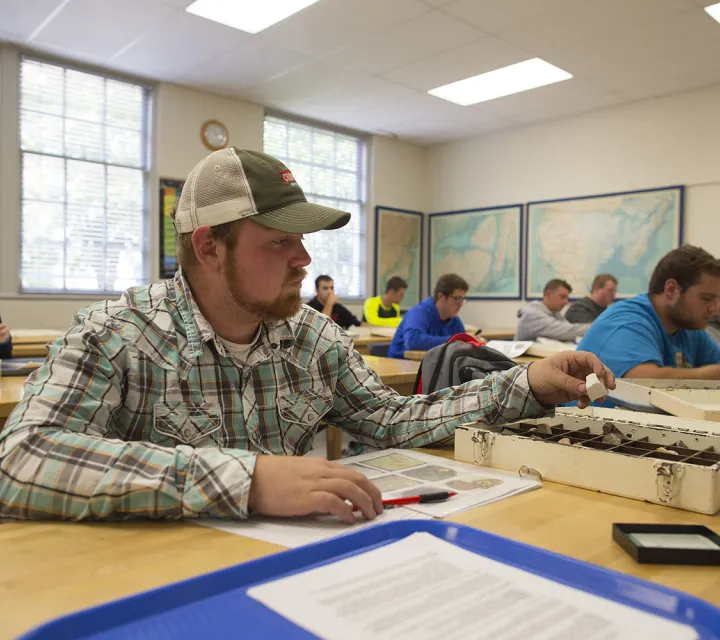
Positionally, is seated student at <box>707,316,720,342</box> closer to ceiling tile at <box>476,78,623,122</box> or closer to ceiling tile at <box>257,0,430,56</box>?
ceiling tile at <box>257,0,430,56</box>

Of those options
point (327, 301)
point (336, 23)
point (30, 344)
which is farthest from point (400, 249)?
point (30, 344)

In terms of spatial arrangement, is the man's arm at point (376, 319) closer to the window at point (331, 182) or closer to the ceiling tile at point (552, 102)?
the window at point (331, 182)

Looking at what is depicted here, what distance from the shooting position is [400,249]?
809 cm

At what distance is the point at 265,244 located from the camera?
Answer: 1174 millimetres

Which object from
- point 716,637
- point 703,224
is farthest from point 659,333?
point 703,224

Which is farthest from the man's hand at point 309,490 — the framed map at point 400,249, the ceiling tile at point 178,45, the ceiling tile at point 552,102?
the framed map at point 400,249

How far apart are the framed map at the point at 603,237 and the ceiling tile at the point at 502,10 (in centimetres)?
261

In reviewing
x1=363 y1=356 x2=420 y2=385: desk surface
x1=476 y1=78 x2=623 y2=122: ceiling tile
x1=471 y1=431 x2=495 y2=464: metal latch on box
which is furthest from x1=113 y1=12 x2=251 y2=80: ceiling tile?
x1=471 y1=431 x2=495 y2=464: metal latch on box

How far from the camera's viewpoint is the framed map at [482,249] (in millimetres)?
7402

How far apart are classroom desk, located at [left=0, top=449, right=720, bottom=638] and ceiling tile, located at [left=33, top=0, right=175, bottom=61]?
4.31 meters

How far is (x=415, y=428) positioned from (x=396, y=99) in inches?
218

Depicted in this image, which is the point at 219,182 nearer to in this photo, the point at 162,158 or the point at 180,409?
the point at 180,409

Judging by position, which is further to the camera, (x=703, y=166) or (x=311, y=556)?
(x=703, y=166)

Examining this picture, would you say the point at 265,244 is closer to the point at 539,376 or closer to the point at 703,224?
the point at 539,376
